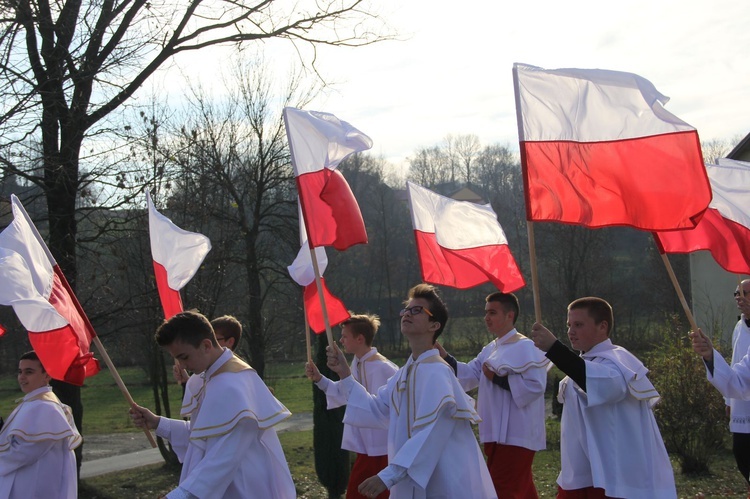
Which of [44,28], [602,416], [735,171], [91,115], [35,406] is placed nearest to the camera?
[602,416]

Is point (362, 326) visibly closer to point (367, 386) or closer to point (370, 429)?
point (367, 386)

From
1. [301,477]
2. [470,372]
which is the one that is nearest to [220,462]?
[470,372]

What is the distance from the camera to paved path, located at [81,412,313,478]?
16975 millimetres

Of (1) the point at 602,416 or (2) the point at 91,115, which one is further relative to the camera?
(2) the point at 91,115

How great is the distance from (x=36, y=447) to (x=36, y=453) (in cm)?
5

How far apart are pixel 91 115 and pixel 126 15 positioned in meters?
1.47

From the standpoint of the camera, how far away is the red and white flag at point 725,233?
6968 millimetres

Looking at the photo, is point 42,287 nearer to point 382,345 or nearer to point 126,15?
point 126,15

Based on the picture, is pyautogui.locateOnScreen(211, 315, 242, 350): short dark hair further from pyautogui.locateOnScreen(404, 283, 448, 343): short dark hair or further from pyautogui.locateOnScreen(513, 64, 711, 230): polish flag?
pyautogui.locateOnScreen(513, 64, 711, 230): polish flag

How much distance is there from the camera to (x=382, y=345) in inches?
1674

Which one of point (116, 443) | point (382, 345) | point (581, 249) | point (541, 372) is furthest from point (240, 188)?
point (382, 345)

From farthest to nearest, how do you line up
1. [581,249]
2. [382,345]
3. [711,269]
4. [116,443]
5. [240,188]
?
[382,345] < [581,249] < [711,269] < [116,443] < [240,188]

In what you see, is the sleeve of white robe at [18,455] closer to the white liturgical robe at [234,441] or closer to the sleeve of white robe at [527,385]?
the white liturgical robe at [234,441]

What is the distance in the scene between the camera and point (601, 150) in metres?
5.52
